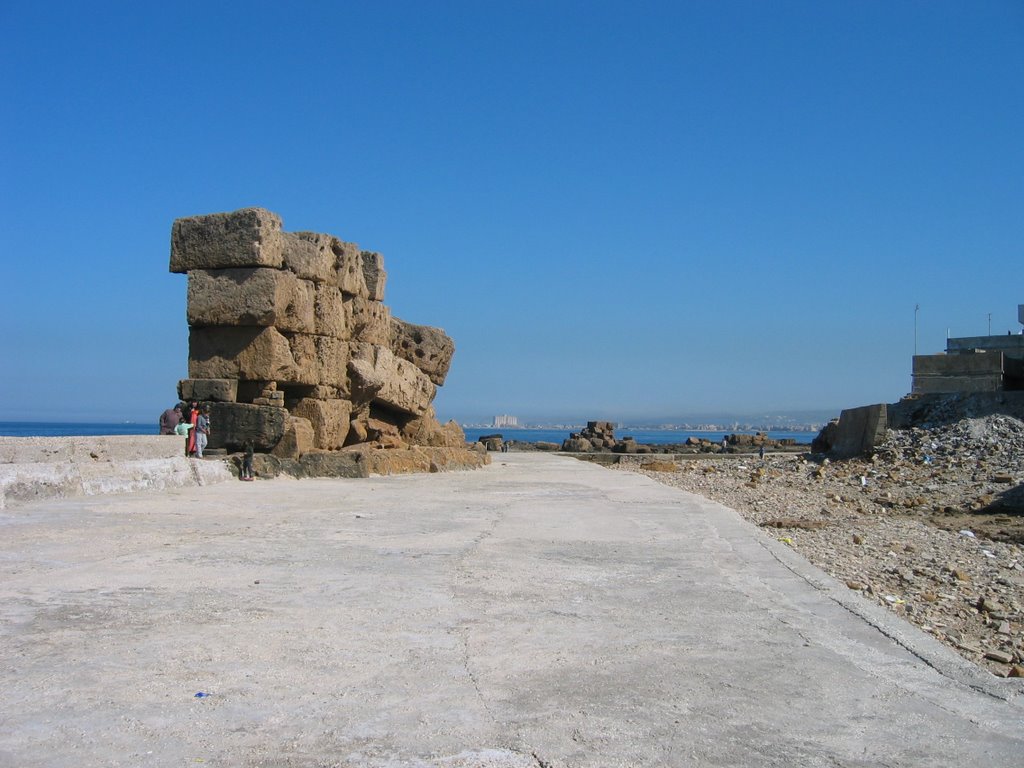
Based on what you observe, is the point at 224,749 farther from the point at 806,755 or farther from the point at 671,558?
the point at 671,558

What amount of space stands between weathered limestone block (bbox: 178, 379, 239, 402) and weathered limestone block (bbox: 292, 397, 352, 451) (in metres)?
1.23

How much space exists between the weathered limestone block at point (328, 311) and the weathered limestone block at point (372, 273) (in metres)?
1.38

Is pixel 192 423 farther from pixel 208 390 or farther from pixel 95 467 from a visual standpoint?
pixel 95 467

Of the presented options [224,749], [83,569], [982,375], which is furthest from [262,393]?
[982,375]

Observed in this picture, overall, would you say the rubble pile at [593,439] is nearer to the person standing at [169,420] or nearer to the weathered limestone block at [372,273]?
the weathered limestone block at [372,273]

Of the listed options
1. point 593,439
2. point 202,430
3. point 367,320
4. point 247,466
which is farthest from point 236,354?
point 593,439

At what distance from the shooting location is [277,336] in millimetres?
11875

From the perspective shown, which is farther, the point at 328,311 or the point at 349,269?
the point at 349,269

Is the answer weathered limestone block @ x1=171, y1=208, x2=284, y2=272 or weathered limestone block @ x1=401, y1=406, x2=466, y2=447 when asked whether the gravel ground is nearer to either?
weathered limestone block @ x1=401, y1=406, x2=466, y2=447

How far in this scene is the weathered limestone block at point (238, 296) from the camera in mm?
11492

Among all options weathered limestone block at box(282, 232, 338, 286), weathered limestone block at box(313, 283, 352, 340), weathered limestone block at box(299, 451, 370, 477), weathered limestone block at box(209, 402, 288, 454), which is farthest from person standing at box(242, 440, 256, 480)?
weathered limestone block at box(282, 232, 338, 286)

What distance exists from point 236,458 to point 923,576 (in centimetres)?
763

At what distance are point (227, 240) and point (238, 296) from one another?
0.72 metres

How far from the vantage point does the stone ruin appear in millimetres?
11492
